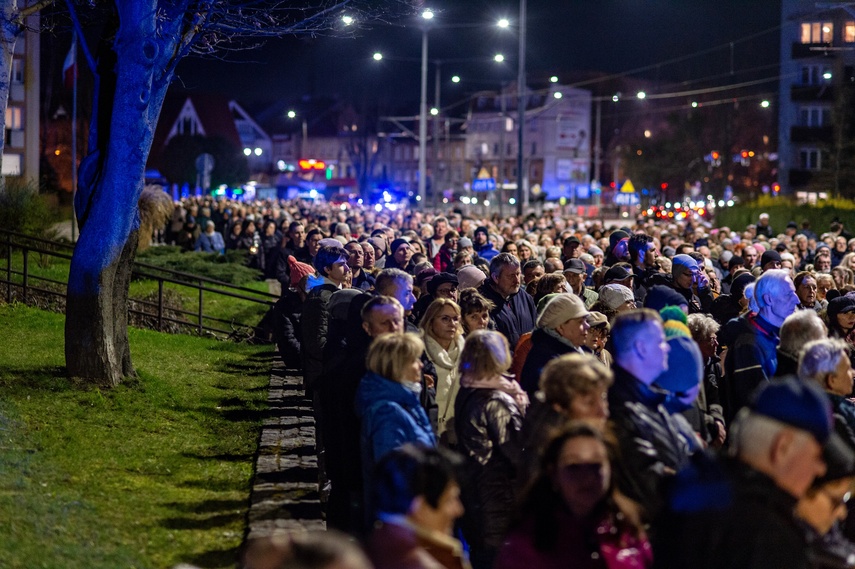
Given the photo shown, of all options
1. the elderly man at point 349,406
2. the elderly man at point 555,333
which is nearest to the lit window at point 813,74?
the elderly man at point 555,333

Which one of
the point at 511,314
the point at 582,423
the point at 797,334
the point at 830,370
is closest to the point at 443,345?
the point at 797,334

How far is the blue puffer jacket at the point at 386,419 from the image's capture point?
650 cm

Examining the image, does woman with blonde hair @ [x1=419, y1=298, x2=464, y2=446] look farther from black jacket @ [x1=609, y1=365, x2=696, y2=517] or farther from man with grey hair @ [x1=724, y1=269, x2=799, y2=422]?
black jacket @ [x1=609, y1=365, x2=696, y2=517]

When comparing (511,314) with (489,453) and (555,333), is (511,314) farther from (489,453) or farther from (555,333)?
(489,453)

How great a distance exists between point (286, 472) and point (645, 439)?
208 inches

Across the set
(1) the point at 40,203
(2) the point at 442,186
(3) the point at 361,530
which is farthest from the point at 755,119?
(3) the point at 361,530

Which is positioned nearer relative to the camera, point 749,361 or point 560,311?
point 560,311

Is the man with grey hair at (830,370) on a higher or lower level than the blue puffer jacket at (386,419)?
higher

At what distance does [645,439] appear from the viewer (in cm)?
548

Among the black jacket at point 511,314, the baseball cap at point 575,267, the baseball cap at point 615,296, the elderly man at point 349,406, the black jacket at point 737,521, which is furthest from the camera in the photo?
the baseball cap at point 575,267

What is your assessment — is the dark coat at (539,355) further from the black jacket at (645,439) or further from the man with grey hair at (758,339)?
the black jacket at (645,439)

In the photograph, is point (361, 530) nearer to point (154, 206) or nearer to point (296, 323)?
point (296, 323)

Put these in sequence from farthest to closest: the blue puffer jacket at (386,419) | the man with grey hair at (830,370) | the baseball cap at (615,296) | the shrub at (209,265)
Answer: the shrub at (209,265)
the baseball cap at (615,296)
the man with grey hair at (830,370)
the blue puffer jacket at (386,419)

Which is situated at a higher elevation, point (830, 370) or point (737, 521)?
point (830, 370)
